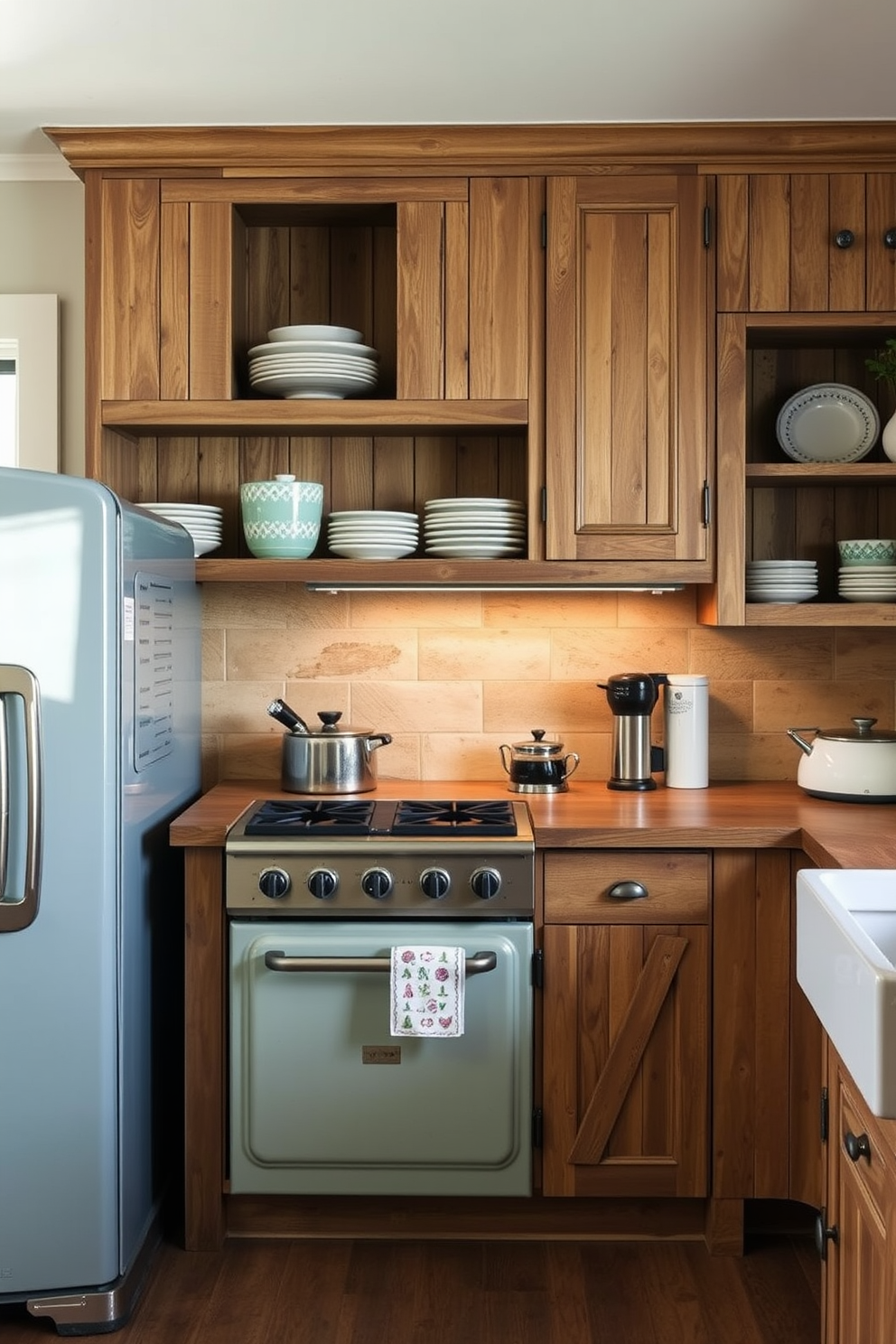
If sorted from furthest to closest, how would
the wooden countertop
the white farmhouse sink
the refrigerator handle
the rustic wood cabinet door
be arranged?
the wooden countertop
the refrigerator handle
the rustic wood cabinet door
the white farmhouse sink

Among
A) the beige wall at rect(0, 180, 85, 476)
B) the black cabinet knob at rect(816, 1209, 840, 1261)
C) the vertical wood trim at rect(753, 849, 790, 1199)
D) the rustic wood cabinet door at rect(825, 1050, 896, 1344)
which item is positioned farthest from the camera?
the beige wall at rect(0, 180, 85, 476)

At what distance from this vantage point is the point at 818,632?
3232mm

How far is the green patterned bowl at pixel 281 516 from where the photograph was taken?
2938 mm

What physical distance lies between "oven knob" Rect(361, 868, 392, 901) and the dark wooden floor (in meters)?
0.76

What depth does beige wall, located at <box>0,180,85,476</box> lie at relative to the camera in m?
3.18

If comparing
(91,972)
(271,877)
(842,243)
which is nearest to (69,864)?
(91,972)

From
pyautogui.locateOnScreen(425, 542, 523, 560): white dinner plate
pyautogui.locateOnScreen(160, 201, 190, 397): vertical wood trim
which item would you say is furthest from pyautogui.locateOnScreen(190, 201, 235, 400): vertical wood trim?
pyautogui.locateOnScreen(425, 542, 523, 560): white dinner plate

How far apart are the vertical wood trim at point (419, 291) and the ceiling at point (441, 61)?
21 cm

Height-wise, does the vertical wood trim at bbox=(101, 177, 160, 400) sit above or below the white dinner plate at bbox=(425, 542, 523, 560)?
above

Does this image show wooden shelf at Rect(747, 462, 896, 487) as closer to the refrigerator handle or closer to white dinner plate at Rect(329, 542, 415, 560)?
white dinner plate at Rect(329, 542, 415, 560)

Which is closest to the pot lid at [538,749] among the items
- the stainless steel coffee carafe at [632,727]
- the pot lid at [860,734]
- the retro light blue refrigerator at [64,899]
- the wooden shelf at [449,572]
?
the stainless steel coffee carafe at [632,727]

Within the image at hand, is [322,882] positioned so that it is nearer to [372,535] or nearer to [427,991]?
[427,991]

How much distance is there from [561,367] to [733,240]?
0.48m

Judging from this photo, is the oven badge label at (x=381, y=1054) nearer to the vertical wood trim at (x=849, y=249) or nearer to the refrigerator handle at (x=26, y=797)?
the refrigerator handle at (x=26, y=797)
